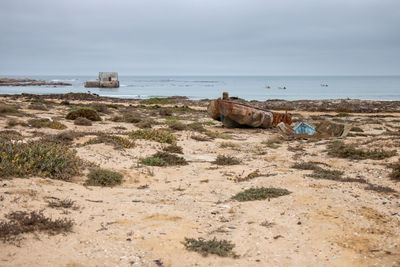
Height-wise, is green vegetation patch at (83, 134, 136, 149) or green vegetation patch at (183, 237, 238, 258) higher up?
green vegetation patch at (83, 134, 136, 149)

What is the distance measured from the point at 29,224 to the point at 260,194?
4.00 meters

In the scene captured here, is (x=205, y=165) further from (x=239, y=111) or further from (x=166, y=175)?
(x=239, y=111)

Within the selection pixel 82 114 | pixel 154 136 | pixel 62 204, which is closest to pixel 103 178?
pixel 62 204

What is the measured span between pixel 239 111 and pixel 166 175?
983 centimetres

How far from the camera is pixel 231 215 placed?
222 inches

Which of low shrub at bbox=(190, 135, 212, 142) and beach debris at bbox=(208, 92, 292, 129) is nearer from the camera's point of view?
low shrub at bbox=(190, 135, 212, 142)

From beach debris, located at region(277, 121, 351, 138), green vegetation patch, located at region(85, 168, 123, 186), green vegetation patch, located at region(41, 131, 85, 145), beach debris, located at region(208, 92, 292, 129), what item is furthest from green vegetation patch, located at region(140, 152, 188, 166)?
beach debris, located at region(208, 92, 292, 129)

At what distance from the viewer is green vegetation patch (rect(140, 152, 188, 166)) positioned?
30.2 feet

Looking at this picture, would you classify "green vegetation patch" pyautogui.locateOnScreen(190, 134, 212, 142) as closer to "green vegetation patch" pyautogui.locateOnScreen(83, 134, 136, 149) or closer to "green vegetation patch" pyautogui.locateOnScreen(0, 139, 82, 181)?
"green vegetation patch" pyautogui.locateOnScreen(83, 134, 136, 149)

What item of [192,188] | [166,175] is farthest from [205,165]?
[192,188]

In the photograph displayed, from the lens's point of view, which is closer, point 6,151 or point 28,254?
point 28,254

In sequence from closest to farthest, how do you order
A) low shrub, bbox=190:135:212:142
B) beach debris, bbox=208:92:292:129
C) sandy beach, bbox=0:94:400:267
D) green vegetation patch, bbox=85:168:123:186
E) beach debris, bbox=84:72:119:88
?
sandy beach, bbox=0:94:400:267
green vegetation patch, bbox=85:168:123:186
low shrub, bbox=190:135:212:142
beach debris, bbox=208:92:292:129
beach debris, bbox=84:72:119:88

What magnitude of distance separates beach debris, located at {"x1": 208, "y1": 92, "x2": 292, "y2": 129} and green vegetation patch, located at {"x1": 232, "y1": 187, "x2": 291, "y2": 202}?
1074cm

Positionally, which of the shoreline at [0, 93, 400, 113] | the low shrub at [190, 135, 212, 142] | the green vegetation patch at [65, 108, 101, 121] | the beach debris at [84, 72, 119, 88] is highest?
the beach debris at [84, 72, 119, 88]
